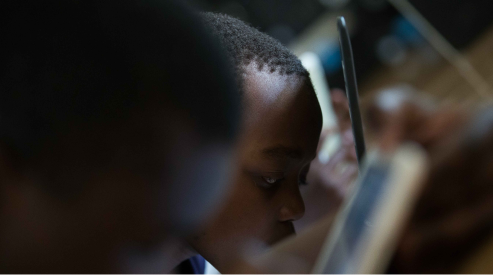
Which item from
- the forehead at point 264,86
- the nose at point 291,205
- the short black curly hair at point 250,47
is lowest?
the nose at point 291,205

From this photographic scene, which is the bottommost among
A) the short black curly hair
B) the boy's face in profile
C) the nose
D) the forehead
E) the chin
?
the chin

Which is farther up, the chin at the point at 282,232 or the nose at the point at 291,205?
the nose at the point at 291,205

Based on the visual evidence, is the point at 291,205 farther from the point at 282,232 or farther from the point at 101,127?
the point at 101,127

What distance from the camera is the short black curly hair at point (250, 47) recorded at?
25 centimetres

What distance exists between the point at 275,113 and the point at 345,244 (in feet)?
0.27

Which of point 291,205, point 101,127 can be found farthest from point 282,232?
point 101,127

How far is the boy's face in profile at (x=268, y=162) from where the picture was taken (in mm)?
238

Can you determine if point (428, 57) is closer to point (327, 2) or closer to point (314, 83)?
point (327, 2)

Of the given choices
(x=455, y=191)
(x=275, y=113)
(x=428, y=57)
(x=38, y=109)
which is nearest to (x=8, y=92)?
(x=38, y=109)

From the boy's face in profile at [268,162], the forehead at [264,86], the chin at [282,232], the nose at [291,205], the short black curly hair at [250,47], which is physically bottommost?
the chin at [282,232]

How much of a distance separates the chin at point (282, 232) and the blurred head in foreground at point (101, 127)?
0.05 meters

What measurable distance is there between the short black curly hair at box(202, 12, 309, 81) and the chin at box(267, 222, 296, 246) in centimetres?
10

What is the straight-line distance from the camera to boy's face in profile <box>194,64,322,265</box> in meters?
0.24

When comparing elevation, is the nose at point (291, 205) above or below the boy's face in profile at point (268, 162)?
below
